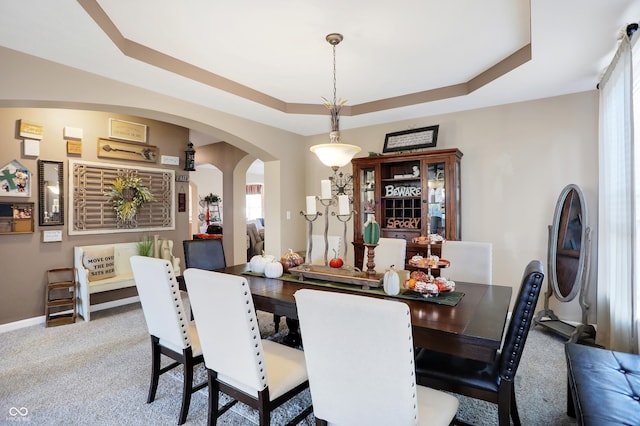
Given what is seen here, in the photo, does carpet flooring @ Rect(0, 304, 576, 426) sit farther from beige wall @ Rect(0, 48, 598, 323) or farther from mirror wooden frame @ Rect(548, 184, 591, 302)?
beige wall @ Rect(0, 48, 598, 323)

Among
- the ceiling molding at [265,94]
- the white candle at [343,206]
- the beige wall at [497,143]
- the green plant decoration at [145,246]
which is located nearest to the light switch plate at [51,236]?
the beige wall at [497,143]

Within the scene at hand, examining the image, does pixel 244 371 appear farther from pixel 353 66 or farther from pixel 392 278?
pixel 353 66

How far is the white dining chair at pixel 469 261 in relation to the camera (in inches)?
102

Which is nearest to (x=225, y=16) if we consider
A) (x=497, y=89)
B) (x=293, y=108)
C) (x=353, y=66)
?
(x=353, y=66)

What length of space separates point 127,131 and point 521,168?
493cm

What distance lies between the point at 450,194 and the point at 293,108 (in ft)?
7.16

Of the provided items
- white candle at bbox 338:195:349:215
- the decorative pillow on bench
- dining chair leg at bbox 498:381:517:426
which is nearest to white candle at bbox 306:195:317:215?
white candle at bbox 338:195:349:215

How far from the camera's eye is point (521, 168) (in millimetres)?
3701

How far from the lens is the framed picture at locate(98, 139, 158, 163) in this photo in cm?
423

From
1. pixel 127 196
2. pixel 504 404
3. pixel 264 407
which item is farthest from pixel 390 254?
pixel 127 196

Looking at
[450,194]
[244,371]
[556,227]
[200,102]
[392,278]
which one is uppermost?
[200,102]

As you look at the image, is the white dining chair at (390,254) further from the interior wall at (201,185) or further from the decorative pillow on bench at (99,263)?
the interior wall at (201,185)

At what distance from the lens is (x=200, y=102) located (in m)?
3.67

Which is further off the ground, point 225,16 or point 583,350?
point 225,16
